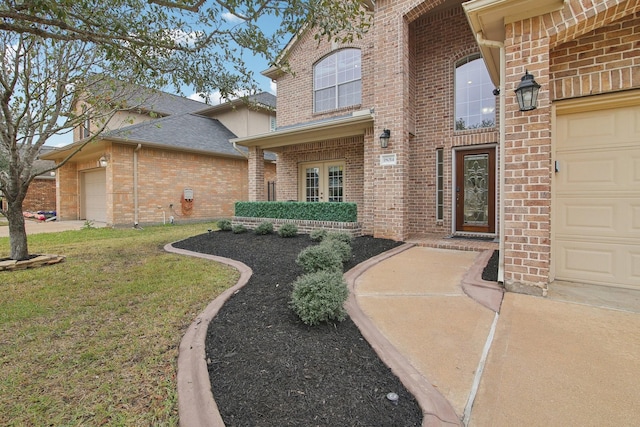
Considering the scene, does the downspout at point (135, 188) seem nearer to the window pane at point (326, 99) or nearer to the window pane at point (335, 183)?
the window pane at point (326, 99)

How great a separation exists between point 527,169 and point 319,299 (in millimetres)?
2788

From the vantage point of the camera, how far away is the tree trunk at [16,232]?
557 cm

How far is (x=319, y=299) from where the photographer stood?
2.77 m

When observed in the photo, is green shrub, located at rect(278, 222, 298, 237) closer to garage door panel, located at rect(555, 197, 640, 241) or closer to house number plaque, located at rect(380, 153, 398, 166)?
house number plaque, located at rect(380, 153, 398, 166)

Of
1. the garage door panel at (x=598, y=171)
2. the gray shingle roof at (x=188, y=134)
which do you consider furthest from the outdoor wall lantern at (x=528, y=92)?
the gray shingle roof at (x=188, y=134)

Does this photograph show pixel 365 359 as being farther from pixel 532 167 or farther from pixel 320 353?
pixel 532 167

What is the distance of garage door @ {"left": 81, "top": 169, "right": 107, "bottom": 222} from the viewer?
13.3 metres

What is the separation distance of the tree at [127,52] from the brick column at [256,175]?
4635 millimetres

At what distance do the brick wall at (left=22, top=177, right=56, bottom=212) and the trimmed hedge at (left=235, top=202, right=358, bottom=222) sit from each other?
16.7 metres

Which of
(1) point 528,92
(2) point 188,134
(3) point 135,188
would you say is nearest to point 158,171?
(3) point 135,188

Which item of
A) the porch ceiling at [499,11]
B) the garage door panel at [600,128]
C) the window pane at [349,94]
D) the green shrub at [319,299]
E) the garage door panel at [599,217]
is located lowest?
the green shrub at [319,299]

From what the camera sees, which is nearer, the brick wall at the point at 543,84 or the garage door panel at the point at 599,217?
the brick wall at the point at 543,84

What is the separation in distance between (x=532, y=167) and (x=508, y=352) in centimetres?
217

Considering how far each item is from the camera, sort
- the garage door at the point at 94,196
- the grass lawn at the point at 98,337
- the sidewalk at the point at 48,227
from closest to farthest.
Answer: the grass lawn at the point at 98,337 → the sidewalk at the point at 48,227 → the garage door at the point at 94,196
